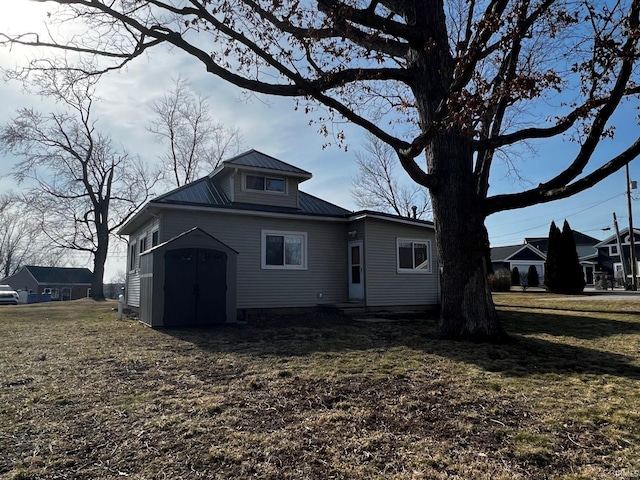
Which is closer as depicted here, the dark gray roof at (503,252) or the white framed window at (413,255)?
the white framed window at (413,255)

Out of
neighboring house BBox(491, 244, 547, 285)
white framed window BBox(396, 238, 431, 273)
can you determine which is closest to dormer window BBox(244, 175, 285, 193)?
white framed window BBox(396, 238, 431, 273)

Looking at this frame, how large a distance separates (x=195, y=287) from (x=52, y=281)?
55.0m

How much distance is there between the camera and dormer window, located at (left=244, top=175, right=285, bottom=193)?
13.3 m

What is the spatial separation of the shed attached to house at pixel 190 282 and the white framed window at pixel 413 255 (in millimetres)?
5753

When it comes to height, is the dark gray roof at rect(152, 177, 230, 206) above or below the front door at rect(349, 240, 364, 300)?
above

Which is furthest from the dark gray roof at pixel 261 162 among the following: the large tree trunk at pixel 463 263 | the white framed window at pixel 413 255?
the large tree trunk at pixel 463 263

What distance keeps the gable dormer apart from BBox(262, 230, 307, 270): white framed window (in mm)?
1153

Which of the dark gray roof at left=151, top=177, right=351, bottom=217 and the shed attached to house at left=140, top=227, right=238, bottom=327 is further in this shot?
the dark gray roof at left=151, top=177, right=351, bottom=217

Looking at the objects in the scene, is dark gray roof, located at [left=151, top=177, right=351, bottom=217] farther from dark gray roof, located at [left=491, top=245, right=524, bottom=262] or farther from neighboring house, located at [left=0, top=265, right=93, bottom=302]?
neighboring house, located at [left=0, top=265, right=93, bottom=302]

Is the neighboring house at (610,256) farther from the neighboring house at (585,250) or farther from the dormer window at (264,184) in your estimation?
the dormer window at (264,184)

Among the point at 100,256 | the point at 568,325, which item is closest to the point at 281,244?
the point at 568,325

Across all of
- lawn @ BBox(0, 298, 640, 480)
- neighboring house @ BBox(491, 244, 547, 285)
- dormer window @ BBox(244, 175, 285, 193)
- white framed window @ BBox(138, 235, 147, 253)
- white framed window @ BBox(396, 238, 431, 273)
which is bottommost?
lawn @ BBox(0, 298, 640, 480)

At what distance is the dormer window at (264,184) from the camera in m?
13.3

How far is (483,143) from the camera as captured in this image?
24.6ft
